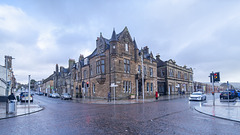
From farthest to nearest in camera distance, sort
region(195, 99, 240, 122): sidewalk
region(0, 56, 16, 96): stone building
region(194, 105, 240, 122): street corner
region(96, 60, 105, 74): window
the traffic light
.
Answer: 1. region(96, 60, 105, 74): window
2. region(0, 56, 16, 96): stone building
3. the traffic light
4. region(195, 99, 240, 122): sidewalk
5. region(194, 105, 240, 122): street corner

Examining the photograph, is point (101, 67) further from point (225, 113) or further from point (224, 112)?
point (225, 113)

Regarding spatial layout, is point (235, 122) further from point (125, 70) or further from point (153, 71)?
point (153, 71)

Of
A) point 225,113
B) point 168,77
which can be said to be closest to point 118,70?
point 225,113

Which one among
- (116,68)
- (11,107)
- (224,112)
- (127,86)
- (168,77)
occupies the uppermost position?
(116,68)

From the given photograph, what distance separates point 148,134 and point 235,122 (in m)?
5.81

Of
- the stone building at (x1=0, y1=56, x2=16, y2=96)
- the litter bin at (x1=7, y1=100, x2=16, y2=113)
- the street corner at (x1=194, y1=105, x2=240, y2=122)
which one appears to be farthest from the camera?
the stone building at (x1=0, y1=56, x2=16, y2=96)

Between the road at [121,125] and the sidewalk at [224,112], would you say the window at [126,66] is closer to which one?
the sidewalk at [224,112]

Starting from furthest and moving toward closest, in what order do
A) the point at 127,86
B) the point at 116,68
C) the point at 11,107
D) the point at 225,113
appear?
the point at 127,86 → the point at 116,68 → the point at 11,107 → the point at 225,113

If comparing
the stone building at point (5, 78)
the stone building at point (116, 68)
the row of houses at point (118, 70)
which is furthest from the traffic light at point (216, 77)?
the stone building at point (5, 78)

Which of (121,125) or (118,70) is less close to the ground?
(118,70)

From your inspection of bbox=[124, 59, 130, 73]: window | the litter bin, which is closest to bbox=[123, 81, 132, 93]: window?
bbox=[124, 59, 130, 73]: window

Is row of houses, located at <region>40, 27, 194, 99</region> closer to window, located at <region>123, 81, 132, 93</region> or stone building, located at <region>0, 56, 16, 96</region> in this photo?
window, located at <region>123, 81, 132, 93</region>

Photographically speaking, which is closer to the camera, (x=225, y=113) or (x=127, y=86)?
(x=225, y=113)

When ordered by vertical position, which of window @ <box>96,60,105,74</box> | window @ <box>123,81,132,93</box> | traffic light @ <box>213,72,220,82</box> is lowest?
window @ <box>123,81,132,93</box>
